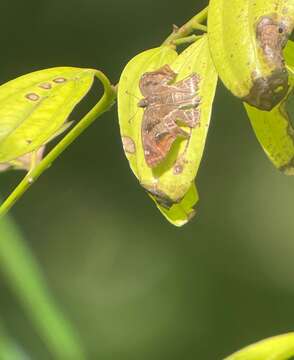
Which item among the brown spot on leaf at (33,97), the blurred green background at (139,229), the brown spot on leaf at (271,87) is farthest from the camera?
the blurred green background at (139,229)

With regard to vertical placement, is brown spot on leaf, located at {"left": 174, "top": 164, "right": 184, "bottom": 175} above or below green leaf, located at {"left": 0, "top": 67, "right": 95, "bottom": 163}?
below

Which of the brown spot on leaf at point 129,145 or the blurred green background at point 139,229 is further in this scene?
the blurred green background at point 139,229

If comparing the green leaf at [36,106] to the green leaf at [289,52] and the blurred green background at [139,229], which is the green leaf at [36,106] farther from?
the blurred green background at [139,229]

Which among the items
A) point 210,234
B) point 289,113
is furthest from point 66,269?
point 289,113

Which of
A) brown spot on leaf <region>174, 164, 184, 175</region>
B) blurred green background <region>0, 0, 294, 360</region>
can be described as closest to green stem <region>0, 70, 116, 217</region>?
brown spot on leaf <region>174, 164, 184, 175</region>

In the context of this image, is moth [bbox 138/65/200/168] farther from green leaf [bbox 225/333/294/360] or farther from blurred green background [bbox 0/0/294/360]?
blurred green background [bbox 0/0/294/360]

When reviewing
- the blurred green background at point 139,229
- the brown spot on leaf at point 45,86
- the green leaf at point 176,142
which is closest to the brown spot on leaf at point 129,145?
the green leaf at point 176,142

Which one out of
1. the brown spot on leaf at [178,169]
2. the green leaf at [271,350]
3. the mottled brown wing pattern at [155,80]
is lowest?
the green leaf at [271,350]

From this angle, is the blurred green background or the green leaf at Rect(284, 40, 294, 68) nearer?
the green leaf at Rect(284, 40, 294, 68)
